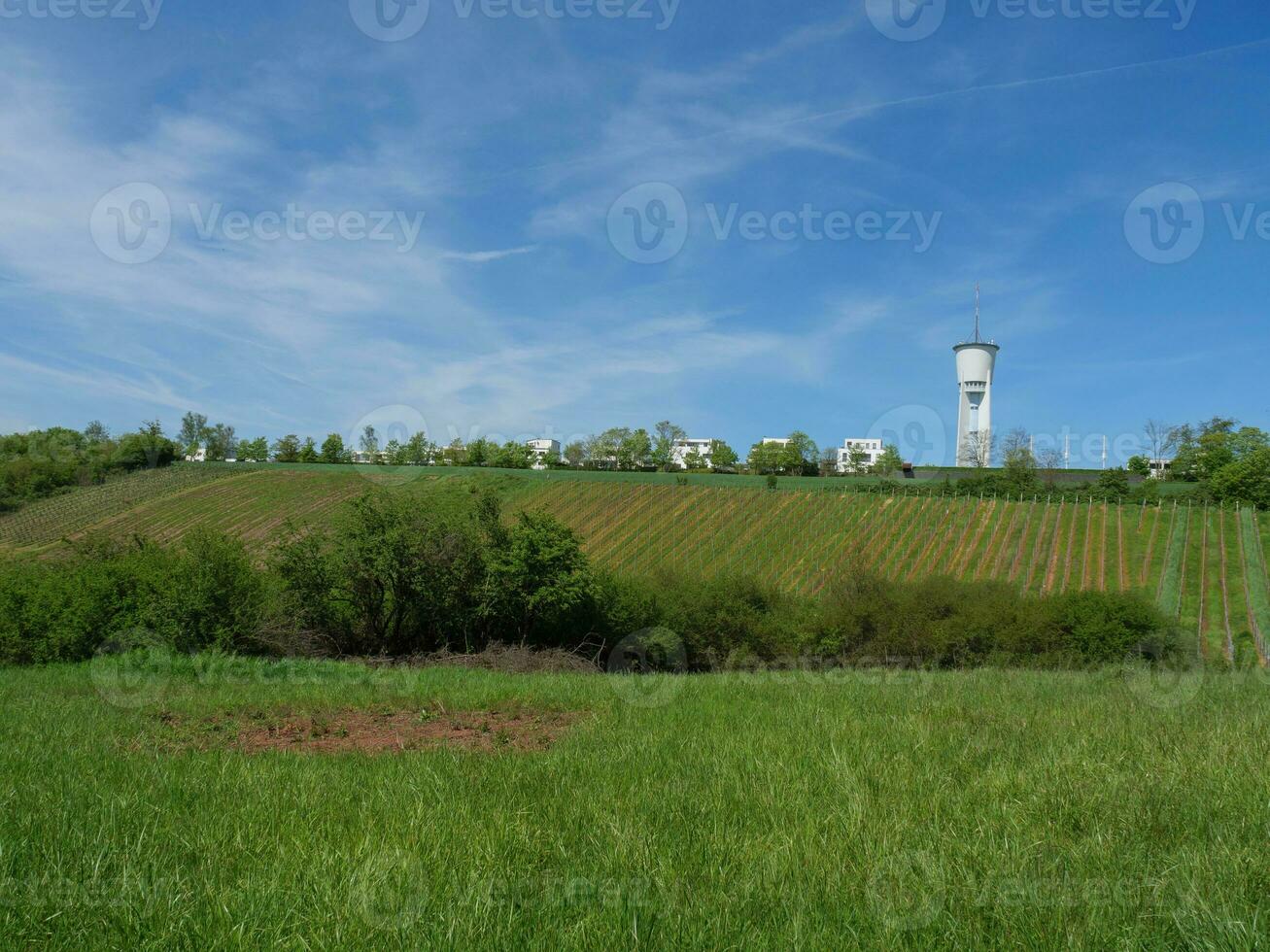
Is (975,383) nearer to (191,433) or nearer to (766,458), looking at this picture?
(766,458)

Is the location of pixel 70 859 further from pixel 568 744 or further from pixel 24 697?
pixel 24 697

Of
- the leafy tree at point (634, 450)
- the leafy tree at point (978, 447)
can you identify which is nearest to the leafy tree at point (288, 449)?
the leafy tree at point (634, 450)

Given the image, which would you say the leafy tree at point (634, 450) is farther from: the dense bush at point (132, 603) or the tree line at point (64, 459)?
the dense bush at point (132, 603)

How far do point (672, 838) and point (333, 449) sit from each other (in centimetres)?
15302

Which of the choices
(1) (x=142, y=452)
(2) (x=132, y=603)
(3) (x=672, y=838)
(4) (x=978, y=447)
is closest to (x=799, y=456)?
(4) (x=978, y=447)

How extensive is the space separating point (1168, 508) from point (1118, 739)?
230 feet

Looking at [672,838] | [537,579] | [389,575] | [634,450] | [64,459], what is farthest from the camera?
[634,450]

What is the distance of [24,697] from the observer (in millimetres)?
10602

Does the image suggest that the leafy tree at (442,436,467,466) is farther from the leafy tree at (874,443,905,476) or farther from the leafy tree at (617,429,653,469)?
the leafy tree at (874,443,905,476)

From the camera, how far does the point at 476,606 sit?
125 ft

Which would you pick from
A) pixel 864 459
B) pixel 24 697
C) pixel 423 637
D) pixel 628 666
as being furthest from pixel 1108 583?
pixel 864 459

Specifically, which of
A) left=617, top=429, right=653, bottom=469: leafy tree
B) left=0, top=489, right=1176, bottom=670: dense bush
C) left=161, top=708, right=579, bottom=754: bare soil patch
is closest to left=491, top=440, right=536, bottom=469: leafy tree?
left=617, top=429, right=653, bottom=469: leafy tree

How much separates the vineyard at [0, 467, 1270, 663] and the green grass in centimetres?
3697

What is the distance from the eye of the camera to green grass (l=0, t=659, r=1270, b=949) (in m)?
3.30
